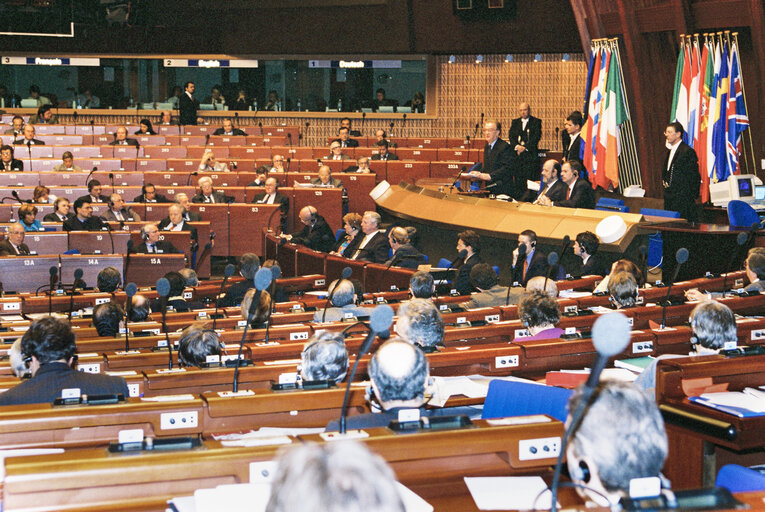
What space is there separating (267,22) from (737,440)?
52.4 ft

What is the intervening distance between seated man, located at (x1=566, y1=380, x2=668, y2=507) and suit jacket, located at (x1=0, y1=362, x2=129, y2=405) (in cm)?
190

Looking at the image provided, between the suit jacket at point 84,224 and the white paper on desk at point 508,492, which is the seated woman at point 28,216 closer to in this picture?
the suit jacket at point 84,224

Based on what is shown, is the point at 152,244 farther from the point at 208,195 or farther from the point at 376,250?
the point at 376,250

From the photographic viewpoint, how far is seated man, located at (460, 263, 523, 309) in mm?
5820

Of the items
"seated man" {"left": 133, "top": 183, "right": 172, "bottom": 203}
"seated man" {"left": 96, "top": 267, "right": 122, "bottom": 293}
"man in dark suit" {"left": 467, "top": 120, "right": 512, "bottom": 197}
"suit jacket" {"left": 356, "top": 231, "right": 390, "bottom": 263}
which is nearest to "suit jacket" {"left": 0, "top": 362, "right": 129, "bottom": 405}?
"seated man" {"left": 96, "top": 267, "right": 122, "bottom": 293}

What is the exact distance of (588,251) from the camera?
690 cm

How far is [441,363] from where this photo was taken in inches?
145

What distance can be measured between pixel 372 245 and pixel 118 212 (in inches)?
147

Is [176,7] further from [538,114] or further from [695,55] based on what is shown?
[695,55]

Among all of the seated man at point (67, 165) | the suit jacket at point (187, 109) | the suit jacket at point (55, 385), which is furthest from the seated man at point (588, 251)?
the suit jacket at point (187, 109)

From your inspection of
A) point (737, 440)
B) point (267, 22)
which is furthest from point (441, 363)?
point (267, 22)

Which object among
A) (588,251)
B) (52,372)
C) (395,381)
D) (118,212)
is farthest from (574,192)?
(395,381)

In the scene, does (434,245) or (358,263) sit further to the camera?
(434,245)

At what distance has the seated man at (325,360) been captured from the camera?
3.01 metres
